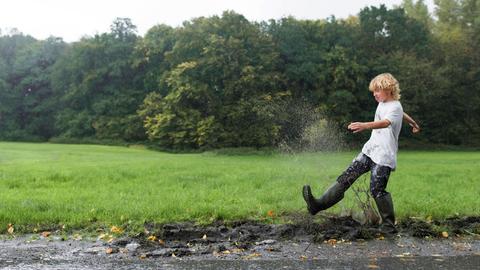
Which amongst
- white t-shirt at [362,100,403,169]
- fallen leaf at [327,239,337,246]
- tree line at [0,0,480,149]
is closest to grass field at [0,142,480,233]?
white t-shirt at [362,100,403,169]

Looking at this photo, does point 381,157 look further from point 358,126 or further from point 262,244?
point 262,244

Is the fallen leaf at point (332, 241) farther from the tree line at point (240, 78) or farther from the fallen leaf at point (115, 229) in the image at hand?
the tree line at point (240, 78)

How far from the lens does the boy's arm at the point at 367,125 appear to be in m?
6.59

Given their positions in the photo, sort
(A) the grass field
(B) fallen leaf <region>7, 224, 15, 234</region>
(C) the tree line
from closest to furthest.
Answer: (B) fallen leaf <region>7, 224, 15, 234</region>
(A) the grass field
(C) the tree line

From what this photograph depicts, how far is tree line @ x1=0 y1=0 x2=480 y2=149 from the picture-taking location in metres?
50.2

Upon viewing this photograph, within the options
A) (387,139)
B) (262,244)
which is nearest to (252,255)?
(262,244)

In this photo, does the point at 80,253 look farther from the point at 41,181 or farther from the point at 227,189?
the point at 41,181

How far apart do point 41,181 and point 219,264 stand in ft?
28.7

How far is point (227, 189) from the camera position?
11.3 metres

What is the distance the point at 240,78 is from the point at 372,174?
43484mm

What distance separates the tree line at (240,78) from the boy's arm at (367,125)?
35246mm

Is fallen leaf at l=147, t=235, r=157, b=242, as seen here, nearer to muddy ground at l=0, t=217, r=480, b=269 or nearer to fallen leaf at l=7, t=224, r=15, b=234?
muddy ground at l=0, t=217, r=480, b=269

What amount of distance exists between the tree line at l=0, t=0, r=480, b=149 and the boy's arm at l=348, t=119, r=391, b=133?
3525 centimetres

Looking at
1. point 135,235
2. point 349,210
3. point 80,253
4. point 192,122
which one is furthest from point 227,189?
point 192,122
